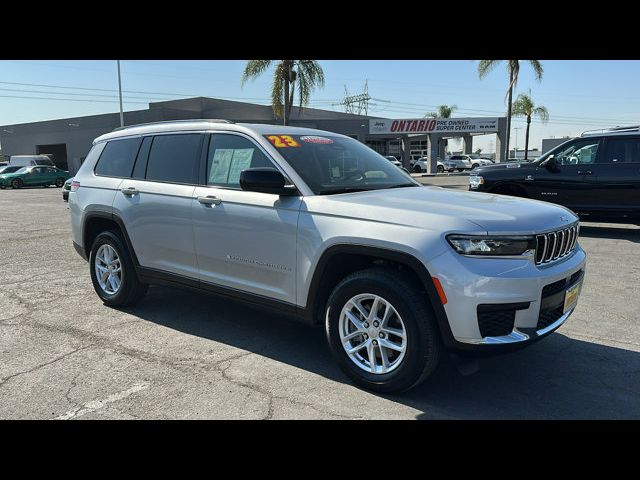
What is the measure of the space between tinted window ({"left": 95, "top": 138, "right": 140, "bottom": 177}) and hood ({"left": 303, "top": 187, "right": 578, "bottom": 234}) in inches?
99.5

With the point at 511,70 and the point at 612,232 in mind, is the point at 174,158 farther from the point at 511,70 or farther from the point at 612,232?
the point at 511,70

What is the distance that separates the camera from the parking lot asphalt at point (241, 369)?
3.28m

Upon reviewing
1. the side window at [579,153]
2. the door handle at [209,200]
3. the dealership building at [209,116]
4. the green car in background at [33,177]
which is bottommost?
the green car in background at [33,177]

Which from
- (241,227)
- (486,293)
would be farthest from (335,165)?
(486,293)

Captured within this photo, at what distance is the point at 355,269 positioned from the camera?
3.74 metres

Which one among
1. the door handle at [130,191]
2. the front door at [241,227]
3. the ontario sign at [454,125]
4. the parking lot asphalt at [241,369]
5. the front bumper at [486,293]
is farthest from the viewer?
the ontario sign at [454,125]

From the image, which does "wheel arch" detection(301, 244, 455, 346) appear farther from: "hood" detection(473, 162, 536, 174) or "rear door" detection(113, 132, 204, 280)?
"hood" detection(473, 162, 536, 174)

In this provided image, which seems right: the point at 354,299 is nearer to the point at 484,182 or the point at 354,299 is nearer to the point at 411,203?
the point at 411,203

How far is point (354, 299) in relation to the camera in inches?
138

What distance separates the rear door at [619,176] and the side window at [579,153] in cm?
16

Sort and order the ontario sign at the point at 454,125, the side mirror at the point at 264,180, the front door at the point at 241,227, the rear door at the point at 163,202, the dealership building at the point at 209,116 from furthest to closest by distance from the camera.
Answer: the ontario sign at the point at 454,125, the dealership building at the point at 209,116, the rear door at the point at 163,202, the front door at the point at 241,227, the side mirror at the point at 264,180

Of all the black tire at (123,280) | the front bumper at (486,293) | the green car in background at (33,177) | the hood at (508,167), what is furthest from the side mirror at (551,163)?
the green car in background at (33,177)

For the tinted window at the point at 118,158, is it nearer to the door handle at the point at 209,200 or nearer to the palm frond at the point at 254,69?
the door handle at the point at 209,200

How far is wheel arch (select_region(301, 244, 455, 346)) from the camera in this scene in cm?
316
